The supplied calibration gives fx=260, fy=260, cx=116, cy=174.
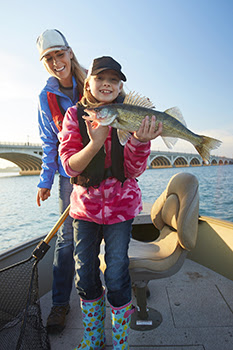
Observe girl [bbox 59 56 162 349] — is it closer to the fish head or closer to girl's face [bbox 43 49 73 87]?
the fish head

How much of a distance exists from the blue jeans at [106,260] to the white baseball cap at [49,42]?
1.60 meters

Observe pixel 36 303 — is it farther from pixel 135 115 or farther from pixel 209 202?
pixel 209 202

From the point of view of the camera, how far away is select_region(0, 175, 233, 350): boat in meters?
2.26

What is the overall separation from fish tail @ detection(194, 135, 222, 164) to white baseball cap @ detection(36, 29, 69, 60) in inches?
62.4

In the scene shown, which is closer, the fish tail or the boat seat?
the fish tail

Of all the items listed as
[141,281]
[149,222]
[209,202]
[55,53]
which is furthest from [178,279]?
[209,202]

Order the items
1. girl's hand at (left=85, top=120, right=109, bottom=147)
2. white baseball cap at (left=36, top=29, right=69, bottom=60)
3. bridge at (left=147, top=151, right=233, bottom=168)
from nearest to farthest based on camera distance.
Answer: girl's hand at (left=85, top=120, right=109, bottom=147)
white baseball cap at (left=36, top=29, right=69, bottom=60)
bridge at (left=147, top=151, right=233, bottom=168)

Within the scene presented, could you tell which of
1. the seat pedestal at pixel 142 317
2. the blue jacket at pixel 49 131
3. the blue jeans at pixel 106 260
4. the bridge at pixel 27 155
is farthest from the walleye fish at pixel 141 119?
the bridge at pixel 27 155

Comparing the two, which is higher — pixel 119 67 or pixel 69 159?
pixel 119 67

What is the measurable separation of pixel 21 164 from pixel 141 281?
5413 cm

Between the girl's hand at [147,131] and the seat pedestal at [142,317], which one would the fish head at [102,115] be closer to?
the girl's hand at [147,131]

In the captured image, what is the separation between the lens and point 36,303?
2031mm

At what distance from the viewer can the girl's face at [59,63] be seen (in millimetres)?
2453

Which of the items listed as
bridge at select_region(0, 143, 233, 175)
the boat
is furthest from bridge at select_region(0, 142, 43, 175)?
the boat
